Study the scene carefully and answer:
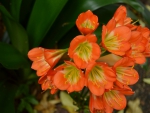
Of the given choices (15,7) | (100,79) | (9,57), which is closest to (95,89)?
(100,79)

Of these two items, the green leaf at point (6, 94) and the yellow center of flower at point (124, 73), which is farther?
the green leaf at point (6, 94)

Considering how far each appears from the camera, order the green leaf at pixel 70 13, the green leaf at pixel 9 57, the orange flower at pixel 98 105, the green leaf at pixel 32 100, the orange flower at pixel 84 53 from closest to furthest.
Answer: the orange flower at pixel 84 53
the orange flower at pixel 98 105
the green leaf at pixel 9 57
the green leaf at pixel 70 13
the green leaf at pixel 32 100

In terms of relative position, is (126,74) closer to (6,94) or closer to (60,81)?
(60,81)

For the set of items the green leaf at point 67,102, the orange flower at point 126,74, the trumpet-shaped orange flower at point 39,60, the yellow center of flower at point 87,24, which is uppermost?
the yellow center of flower at point 87,24

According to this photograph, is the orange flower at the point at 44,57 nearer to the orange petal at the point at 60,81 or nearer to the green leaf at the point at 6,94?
the orange petal at the point at 60,81

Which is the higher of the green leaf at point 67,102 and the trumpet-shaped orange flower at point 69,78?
the trumpet-shaped orange flower at point 69,78

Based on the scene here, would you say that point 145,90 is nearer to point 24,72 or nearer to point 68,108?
point 68,108

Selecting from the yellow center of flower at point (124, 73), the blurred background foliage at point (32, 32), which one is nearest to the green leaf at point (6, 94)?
the blurred background foliage at point (32, 32)
